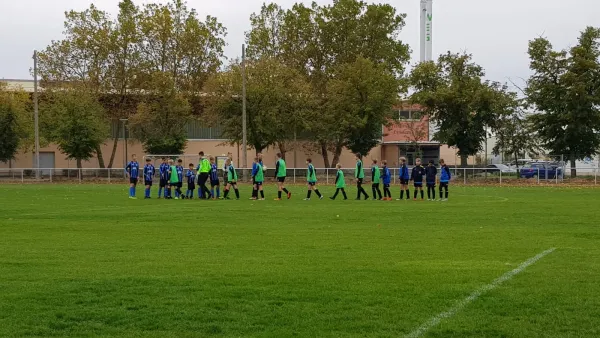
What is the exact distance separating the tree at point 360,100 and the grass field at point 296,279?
41.6 meters

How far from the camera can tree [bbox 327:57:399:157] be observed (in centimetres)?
5891

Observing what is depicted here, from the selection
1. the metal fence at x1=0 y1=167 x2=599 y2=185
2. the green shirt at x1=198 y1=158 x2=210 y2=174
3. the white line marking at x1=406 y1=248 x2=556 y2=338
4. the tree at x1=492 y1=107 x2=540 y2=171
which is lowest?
the white line marking at x1=406 y1=248 x2=556 y2=338

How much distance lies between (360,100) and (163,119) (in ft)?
55.7

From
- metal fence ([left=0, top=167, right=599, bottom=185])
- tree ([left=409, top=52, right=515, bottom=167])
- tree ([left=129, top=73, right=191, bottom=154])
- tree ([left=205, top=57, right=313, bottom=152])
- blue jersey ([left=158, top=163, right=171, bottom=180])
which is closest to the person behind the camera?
blue jersey ([left=158, top=163, right=171, bottom=180])

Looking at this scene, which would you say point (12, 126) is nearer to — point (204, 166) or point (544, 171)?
point (204, 166)

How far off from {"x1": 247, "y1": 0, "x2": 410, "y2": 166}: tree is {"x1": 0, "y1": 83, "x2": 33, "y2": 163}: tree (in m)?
22.0

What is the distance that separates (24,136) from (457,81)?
36.3 m

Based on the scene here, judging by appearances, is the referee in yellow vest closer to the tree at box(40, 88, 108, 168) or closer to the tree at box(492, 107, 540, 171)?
the tree at box(40, 88, 108, 168)

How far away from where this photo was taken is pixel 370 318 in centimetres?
707

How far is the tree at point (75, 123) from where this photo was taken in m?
57.6

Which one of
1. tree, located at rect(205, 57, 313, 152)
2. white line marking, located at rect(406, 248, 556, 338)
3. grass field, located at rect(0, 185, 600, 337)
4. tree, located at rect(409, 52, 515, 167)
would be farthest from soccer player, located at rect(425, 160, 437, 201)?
tree, located at rect(205, 57, 313, 152)

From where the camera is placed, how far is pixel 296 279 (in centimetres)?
923

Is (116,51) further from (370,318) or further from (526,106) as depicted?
(370,318)

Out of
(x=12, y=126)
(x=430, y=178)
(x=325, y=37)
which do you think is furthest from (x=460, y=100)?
(x=12, y=126)
